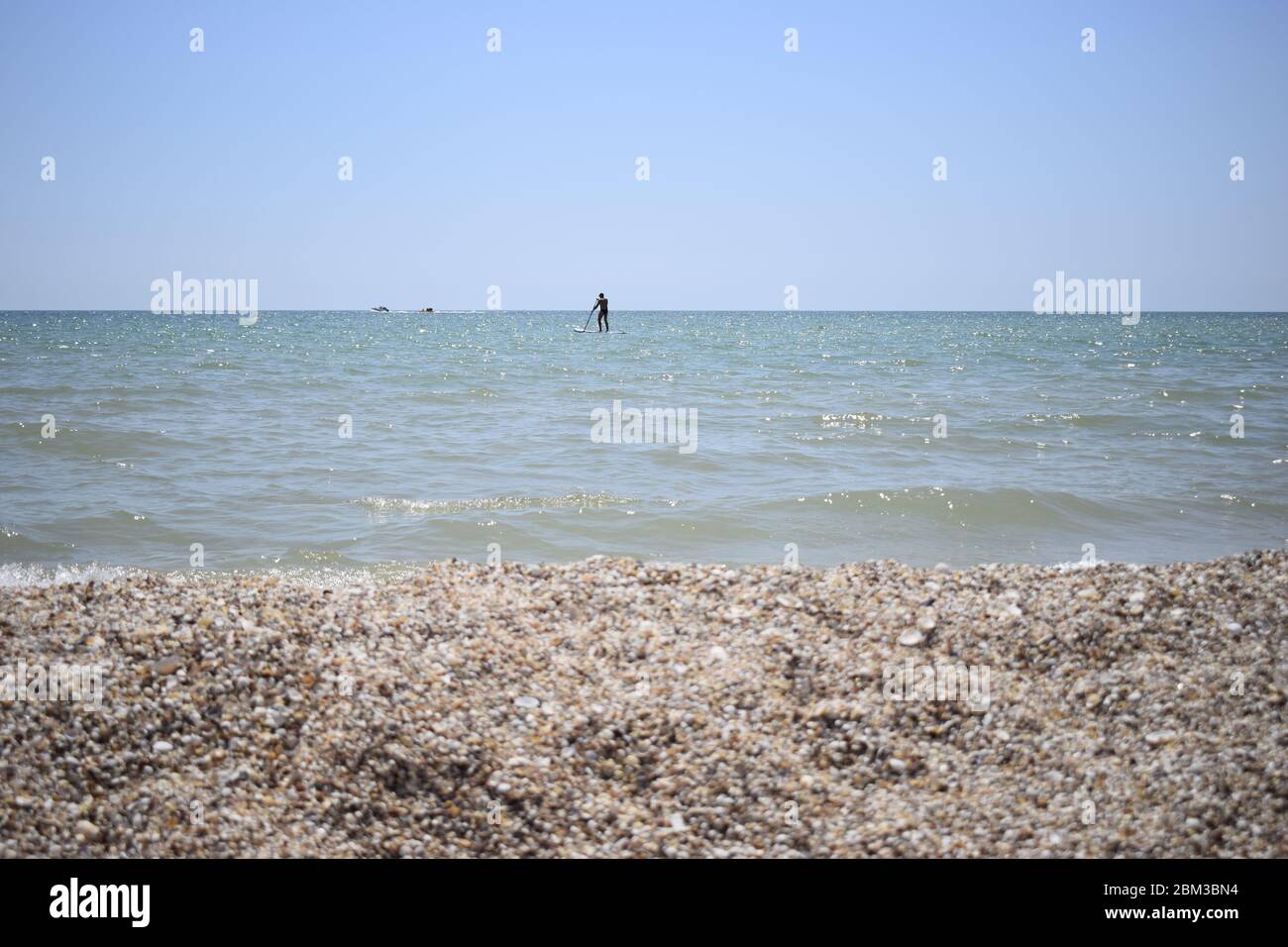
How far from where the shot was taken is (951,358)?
1495 inches

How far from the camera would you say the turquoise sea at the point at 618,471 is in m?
9.70

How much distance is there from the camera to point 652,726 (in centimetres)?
480

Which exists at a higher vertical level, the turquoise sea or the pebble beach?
the turquoise sea

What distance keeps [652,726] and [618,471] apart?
8.55 m

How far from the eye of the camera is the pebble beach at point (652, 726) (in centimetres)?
396

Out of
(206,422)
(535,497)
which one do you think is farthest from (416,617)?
(206,422)

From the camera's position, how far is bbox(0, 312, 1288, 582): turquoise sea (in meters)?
9.70

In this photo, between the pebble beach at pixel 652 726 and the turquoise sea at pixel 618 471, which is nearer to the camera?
the pebble beach at pixel 652 726

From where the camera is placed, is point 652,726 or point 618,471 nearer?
point 652,726

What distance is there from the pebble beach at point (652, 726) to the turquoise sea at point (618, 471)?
10.6 feet

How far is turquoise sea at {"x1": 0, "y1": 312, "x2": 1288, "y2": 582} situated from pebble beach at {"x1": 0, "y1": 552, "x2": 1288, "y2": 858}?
10.6ft

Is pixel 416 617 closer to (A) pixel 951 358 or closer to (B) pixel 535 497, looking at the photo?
(B) pixel 535 497

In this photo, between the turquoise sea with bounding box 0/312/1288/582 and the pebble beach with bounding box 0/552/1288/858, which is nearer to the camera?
the pebble beach with bounding box 0/552/1288/858

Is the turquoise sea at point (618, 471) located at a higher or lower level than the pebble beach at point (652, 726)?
higher
